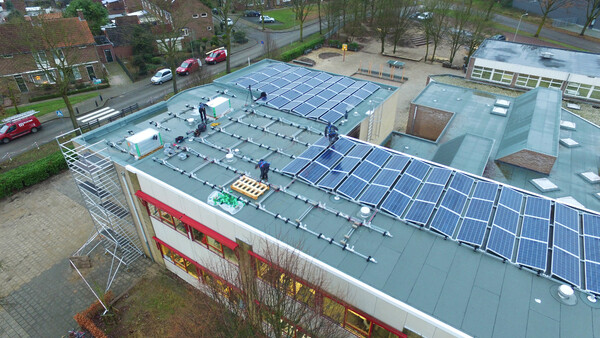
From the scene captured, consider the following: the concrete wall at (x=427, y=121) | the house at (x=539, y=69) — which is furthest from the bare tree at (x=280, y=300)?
the house at (x=539, y=69)

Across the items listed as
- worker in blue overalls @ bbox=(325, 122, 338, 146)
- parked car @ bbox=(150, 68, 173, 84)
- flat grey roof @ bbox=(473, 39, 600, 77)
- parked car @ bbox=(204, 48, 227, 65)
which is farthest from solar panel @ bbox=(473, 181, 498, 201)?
parked car @ bbox=(204, 48, 227, 65)

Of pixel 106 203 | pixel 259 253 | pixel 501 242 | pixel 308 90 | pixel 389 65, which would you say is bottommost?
pixel 389 65

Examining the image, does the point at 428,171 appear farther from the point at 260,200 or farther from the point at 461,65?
the point at 461,65

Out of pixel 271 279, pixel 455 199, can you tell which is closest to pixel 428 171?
pixel 455 199

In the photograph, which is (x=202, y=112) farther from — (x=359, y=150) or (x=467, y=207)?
(x=467, y=207)

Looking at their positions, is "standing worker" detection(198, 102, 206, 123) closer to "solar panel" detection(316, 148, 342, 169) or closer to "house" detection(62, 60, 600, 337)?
"house" detection(62, 60, 600, 337)

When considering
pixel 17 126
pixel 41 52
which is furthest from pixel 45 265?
pixel 41 52

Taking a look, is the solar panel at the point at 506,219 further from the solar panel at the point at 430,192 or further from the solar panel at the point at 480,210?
the solar panel at the point at 430,192
